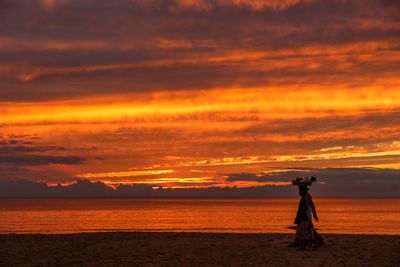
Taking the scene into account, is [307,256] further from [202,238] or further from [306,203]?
[202,238]

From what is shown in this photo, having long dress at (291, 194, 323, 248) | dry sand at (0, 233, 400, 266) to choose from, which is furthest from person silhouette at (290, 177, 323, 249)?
dry sand at (0, 233, 400, 266)

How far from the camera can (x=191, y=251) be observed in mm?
26516

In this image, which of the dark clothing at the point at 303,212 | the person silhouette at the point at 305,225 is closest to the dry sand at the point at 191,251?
the person silhouette at the point at 305,225

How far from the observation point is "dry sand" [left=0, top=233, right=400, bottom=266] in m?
23.5

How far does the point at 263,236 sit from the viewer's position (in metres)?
33.2

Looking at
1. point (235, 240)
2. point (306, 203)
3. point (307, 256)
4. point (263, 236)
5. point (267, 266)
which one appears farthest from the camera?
point (263, 236)

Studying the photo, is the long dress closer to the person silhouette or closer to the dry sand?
the person silhouette

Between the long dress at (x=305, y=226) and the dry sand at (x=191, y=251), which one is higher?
the long dress at (x=305, y=226)

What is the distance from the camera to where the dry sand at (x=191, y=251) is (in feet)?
77.3

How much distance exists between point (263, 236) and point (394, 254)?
369 inches

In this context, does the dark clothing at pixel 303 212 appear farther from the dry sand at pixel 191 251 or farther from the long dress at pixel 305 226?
the dry sand at pixel 191 251

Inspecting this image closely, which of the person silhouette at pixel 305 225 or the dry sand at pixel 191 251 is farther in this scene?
the person silhouette at pixel 305 225

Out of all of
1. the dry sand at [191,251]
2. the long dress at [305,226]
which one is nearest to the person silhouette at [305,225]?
the long dress at [305,226]

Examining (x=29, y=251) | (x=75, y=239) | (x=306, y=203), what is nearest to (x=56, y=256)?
(x=29, y=251)
